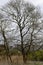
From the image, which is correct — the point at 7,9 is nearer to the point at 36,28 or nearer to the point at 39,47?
the point at 36,28

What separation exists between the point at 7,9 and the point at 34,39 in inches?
296

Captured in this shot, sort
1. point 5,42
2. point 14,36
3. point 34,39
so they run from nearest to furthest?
point 5,42 < point 14,36 < point 34,39

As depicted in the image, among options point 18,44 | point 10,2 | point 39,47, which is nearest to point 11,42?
point 18,44

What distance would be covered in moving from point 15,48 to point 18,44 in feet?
6.19

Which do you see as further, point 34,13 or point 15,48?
point 34,13

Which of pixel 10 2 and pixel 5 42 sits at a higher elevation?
pixel 10 2

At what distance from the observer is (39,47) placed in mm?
36875

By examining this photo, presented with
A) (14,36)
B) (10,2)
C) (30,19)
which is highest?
(10,2)

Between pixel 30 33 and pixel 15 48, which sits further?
pixel 30 33

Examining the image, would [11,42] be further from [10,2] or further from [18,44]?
[10,2]

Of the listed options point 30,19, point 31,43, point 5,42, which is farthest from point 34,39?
point 5,42

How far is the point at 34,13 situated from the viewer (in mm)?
38312

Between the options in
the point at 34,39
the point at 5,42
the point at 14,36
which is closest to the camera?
the point at 5,42

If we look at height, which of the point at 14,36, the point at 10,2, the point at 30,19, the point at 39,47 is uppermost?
the point at 10,2
